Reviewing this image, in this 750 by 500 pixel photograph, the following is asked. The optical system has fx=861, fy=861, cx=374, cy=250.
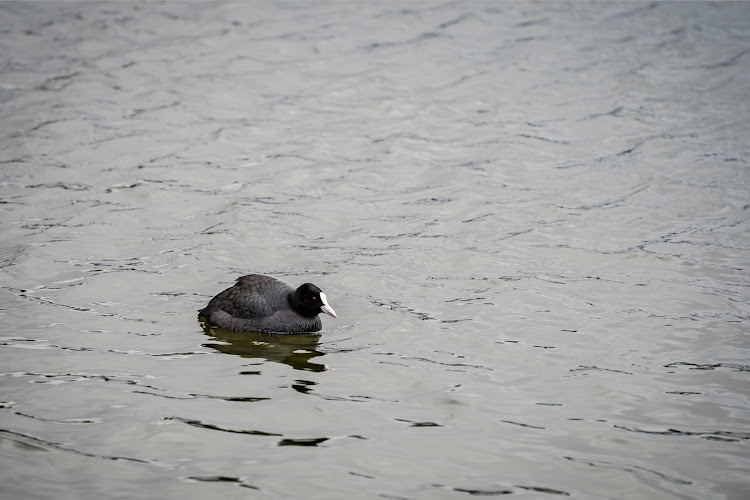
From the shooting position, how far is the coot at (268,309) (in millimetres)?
9422

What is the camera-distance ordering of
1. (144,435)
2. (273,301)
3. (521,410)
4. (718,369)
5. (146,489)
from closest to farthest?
(146,489), (144,435), (521,410), (718,369), (273,301)

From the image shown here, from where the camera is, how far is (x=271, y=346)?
9352 mm

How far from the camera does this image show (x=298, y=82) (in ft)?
61.3

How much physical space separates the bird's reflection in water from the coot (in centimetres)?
8

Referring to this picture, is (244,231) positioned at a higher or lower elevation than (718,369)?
higher

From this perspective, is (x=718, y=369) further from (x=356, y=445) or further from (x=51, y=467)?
(x=51, y=467)

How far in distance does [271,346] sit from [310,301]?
0.64 meters

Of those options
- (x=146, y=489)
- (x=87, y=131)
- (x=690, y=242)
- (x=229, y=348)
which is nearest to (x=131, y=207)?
(x=87, y=131)

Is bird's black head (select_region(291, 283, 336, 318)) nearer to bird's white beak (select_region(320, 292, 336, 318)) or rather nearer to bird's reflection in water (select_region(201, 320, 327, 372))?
bird's white beak (select_region(320, 292, 336, 318))

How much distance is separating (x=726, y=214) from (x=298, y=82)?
958 cm

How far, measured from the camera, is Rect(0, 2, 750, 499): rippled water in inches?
279

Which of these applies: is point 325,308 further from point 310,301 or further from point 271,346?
point 271,346

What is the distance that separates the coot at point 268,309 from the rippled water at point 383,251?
0.23 metres

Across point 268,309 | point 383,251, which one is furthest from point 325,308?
point 383,251
